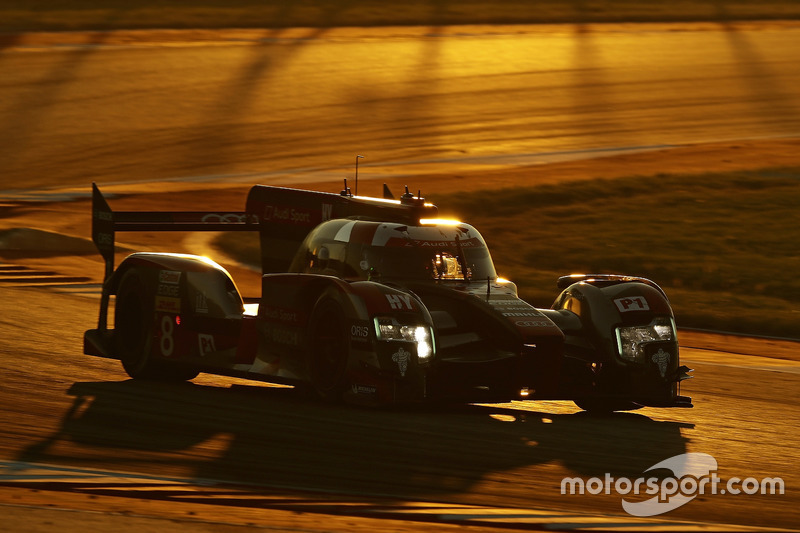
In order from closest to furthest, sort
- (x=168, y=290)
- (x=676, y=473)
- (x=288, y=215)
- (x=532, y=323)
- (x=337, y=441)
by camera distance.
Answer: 1. (x=676, y=473)
2. (x=337, y=441)
3. (x=532, y=323)
4. (x=168, y=290)
5. (x=288, y=215)

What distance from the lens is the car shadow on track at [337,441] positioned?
27.9 feet

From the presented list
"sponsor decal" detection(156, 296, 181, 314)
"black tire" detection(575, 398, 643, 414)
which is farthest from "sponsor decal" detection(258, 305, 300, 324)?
"black tire" detection(575, 398, 643, 414)

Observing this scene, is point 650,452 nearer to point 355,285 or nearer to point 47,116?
point 355,285

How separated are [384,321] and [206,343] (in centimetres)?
228

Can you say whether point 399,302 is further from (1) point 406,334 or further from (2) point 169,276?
(2) point 169,276

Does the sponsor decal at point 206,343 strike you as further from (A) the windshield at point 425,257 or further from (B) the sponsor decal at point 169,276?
(A) the windshield at point 425,257

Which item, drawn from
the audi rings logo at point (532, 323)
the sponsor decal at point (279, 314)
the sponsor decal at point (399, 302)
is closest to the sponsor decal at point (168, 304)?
the sponsor decal at point (279, 314)

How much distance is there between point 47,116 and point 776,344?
2469 centimetres

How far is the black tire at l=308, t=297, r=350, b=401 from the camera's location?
423 inches

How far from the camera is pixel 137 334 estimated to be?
500 inches

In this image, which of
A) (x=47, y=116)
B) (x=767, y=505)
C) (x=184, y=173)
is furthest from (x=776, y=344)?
(x=47, y=116)

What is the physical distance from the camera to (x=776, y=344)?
1884cm

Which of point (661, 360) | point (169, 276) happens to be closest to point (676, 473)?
point (661, 360)

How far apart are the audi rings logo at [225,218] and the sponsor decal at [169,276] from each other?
3.50 ft
